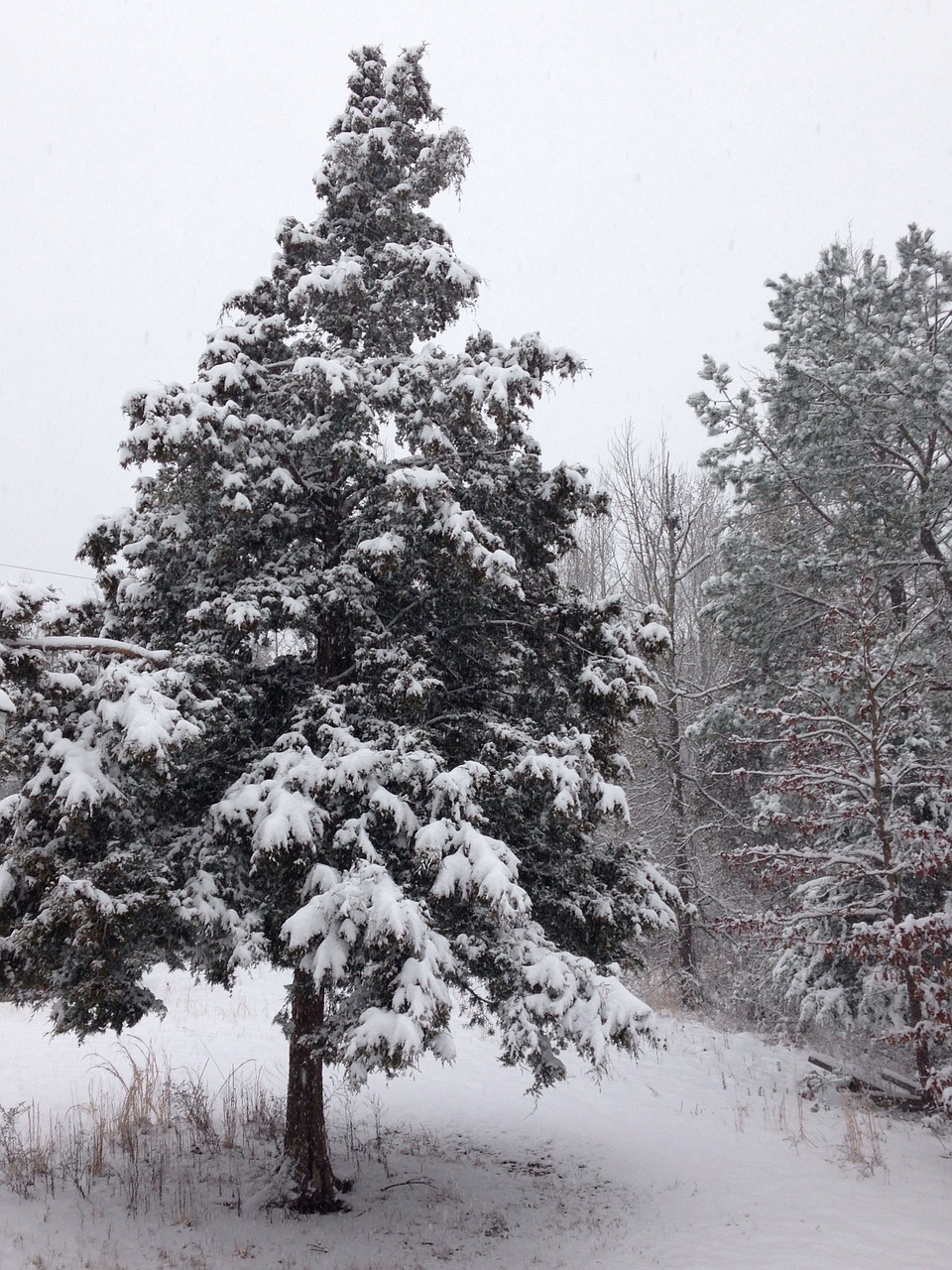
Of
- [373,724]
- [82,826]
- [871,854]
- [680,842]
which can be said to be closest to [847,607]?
[871,854]

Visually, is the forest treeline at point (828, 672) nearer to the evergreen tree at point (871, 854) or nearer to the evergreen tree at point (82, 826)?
the evergreen tree at point (871, 854)

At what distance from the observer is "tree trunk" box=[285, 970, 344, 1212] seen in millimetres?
6816

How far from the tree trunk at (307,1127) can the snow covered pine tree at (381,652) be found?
23 mm

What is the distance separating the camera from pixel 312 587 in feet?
22.9

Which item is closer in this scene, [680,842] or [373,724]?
[373,724]

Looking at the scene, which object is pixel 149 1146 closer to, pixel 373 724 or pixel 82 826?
pixel 82 826

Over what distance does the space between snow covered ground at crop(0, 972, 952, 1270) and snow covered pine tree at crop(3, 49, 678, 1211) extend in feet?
3.13

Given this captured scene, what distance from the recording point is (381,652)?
6598 millimetres

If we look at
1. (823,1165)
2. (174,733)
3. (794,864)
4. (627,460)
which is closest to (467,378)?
(174,733)

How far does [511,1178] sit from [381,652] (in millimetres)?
5253

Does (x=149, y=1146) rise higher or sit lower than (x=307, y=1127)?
lower

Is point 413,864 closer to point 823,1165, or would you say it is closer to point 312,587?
point 312,587

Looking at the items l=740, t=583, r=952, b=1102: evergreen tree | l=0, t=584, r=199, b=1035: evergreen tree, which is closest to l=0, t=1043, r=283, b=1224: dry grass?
l=0, t=584, r=199, b=1035: evergreen tree

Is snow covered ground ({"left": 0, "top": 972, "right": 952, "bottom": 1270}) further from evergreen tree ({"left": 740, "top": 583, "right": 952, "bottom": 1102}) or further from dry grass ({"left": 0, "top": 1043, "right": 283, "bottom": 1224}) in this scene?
evergreen tree ({"left": 740, "top": 583, "right": 952, "bottom": 1102})
